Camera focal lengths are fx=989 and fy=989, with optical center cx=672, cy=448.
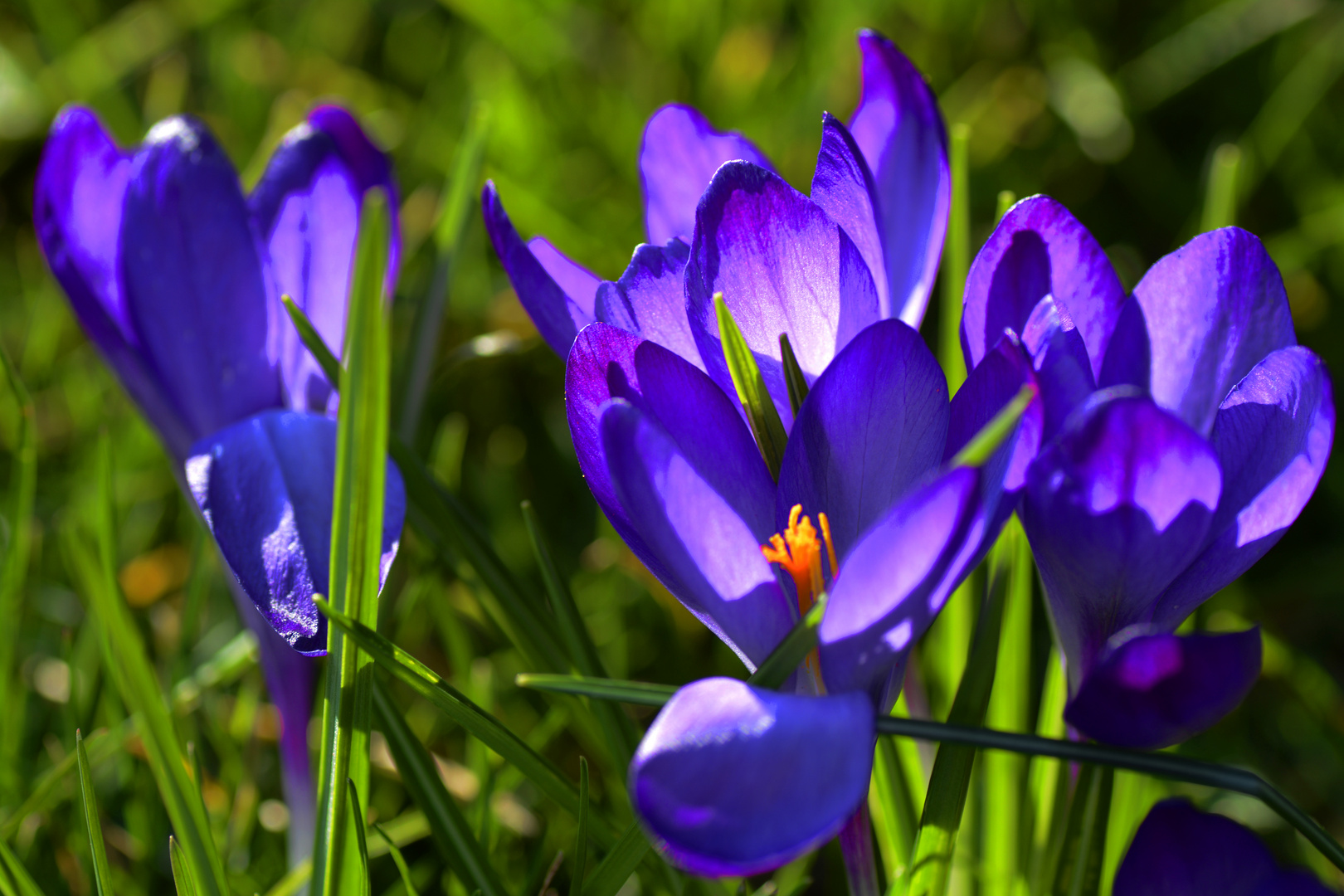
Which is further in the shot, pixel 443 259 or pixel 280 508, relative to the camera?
pixel 443 259

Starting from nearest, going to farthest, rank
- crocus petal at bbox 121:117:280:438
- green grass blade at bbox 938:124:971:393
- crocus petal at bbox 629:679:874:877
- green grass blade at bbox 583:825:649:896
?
crocus petal at bbox 629:679:874:877 < green grass blade at bbox 583:825:649:896 < crocus petal at bbox 121:117:280:438 < green grass blade at bbox 938:124:971:393

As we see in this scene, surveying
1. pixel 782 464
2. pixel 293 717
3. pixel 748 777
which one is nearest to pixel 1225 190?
pixel 782 464

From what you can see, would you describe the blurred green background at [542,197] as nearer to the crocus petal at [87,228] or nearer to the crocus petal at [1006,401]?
the crocus petal at [87,228]

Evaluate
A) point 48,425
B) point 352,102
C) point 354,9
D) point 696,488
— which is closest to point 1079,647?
point 696,488

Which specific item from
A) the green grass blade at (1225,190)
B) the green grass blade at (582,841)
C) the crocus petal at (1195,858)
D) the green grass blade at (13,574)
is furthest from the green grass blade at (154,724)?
the green grass blade at (1225,190)

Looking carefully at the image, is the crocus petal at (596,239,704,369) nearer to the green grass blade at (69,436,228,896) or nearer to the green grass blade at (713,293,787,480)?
the green grass blade at (713,293,787,480)

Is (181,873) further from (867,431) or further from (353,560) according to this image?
(867,431)

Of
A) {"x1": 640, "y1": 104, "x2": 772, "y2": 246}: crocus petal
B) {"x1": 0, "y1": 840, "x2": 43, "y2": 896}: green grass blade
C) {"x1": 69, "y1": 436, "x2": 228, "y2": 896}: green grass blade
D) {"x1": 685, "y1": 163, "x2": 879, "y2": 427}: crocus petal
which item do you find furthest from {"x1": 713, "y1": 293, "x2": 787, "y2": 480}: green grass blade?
{"x1": 0, "y1": 840, "x2": 43, "y2": 896}: green grass blade
